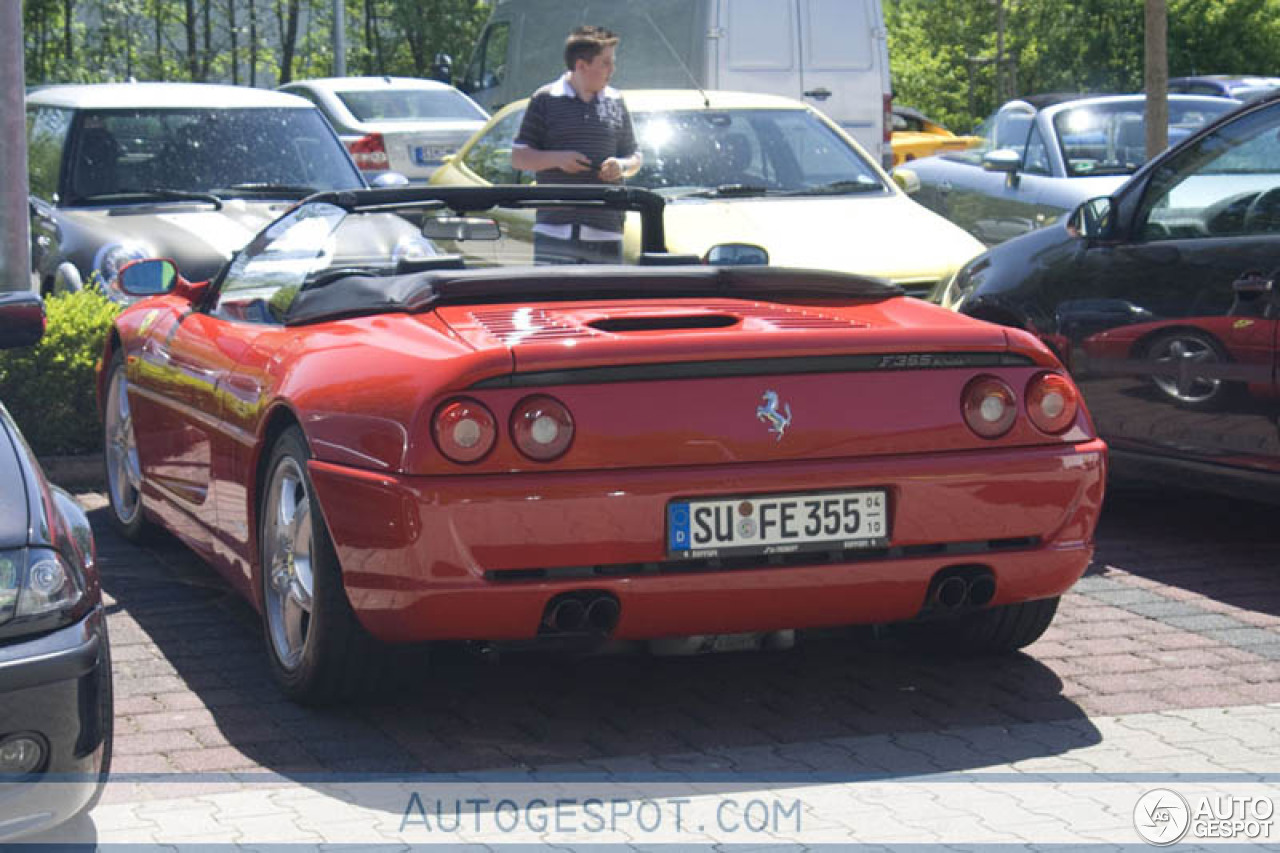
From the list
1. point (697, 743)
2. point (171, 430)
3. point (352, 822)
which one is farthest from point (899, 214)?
point (352, 822)

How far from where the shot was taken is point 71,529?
418 cm

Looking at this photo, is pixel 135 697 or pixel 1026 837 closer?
pixel 1026 837

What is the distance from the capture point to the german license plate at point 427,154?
2056cm

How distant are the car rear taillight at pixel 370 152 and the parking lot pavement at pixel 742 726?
14.0m

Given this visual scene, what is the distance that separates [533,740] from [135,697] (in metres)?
1.11

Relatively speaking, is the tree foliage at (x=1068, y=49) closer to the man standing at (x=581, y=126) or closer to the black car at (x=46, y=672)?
the man standing at (x=581, y=126)

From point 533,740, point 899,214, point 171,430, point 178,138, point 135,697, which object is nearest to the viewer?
point 533,740

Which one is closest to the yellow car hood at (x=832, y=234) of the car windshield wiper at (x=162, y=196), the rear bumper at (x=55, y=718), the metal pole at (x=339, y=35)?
the car windshield wiper at (x=162, y=196)

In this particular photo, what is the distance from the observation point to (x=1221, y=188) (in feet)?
23.0

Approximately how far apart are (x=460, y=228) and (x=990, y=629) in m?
1.86

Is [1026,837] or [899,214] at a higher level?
[899,214]

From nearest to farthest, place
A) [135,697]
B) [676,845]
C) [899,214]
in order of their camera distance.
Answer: [676,845] < [135,697] < [899,214]

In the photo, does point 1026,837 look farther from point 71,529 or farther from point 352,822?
point 71,529

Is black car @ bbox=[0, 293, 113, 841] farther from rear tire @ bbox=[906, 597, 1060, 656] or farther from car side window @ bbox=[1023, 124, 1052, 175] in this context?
car side window @ bbox=[1023, 124, 1052, 175]
